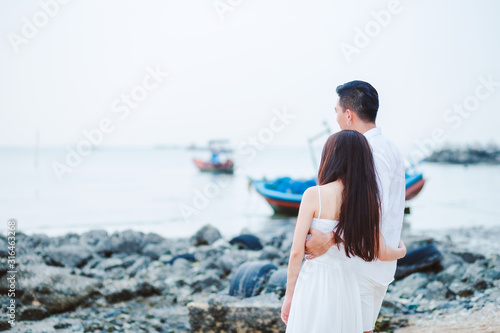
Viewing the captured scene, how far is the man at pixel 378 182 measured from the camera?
2.04 meters

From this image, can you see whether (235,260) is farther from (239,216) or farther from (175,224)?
(239,216)

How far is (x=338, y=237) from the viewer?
1.97 meters

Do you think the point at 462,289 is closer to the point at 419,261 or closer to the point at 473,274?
the point at 473,274

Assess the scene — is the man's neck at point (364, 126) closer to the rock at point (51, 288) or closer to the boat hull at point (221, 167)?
the rock at point (51, 288)

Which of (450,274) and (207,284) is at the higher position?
(450,274)

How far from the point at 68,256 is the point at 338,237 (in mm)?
6783

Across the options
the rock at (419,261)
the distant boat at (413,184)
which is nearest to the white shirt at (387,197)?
the rock at (419,261)

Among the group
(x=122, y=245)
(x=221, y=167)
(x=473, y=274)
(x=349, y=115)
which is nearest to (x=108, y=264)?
(x=122, y=245)

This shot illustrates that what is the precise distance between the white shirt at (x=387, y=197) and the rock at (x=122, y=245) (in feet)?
25.1

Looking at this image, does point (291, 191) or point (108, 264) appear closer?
point (108, 264)

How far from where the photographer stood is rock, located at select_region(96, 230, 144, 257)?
8.84m

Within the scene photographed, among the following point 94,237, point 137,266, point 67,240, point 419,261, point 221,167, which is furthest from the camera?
point 221,167

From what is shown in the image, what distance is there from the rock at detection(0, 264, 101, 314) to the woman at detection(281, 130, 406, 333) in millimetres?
3985

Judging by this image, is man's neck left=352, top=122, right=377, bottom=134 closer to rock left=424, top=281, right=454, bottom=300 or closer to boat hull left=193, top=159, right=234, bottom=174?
rock left=424, top=281, right=454, bottom=300
